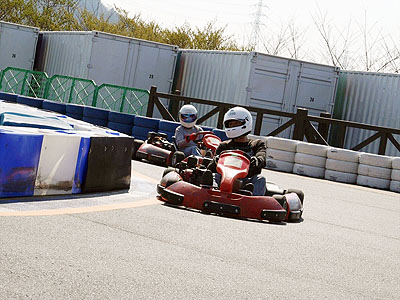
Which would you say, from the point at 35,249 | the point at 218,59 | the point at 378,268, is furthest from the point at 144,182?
the point at 218,59

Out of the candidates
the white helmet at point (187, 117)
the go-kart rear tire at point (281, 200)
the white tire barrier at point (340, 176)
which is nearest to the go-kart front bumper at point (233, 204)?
the go-kart rear tire at point (281, 200)

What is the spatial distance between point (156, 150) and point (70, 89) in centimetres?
1084

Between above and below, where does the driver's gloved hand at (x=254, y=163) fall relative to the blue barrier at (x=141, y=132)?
above

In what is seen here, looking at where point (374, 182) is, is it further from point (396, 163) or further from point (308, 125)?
point (308, 125)

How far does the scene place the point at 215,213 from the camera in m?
9.07

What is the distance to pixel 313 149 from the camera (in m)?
18.6

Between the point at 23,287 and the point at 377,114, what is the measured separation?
19.8 meters

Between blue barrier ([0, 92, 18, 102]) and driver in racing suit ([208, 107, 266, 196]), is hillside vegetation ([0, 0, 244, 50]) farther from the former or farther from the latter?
driver in racing suit ([208, 107, 266, 196])

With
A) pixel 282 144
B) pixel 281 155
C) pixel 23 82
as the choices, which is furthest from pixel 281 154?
pixel 23 82

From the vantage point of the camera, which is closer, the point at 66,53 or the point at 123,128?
the point at 123,128

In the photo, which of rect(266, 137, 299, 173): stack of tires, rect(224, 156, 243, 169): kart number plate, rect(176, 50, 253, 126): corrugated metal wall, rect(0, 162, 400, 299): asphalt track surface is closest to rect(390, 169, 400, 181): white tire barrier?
rect(266, 137, 299, 173): stack of tires

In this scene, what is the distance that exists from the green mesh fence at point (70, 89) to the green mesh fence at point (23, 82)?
0.55 metres

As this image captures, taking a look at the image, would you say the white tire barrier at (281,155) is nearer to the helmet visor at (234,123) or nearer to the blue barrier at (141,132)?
the blue barrier at (141,132)

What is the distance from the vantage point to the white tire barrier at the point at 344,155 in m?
18.2
